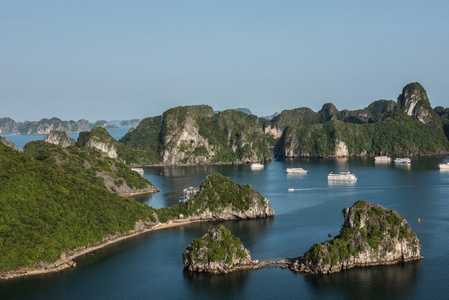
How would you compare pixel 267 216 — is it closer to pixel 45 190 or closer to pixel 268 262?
pixel 268 262

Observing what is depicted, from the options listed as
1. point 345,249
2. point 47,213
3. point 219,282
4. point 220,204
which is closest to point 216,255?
point 219,282

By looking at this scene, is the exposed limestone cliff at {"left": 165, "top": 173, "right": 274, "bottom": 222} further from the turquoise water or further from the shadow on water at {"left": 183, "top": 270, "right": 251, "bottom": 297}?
the shadow on water at {"left": 183, "top": 270, "right": 251, "bottom": 297}

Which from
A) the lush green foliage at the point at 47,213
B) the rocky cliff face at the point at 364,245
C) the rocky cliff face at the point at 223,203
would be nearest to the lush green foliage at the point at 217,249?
the rocky cliff face at the point at 364,245

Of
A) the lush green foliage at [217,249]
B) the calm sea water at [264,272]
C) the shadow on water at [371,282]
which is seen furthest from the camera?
the lush green foliage at [217,249]

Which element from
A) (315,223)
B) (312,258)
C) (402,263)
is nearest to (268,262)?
(312,258)

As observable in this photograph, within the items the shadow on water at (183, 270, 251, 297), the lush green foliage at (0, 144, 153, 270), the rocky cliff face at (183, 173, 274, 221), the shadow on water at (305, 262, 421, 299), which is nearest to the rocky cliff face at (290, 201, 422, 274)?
the shadow on water at (305, 262, 421, 299)

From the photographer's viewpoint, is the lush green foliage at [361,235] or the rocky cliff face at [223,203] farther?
the rocky cliff face at [223,203]

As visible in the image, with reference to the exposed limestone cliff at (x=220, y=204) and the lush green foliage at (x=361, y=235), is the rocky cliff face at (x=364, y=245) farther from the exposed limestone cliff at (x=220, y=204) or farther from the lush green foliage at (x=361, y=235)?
the exposed limestone cliff at (x=220, y=204)

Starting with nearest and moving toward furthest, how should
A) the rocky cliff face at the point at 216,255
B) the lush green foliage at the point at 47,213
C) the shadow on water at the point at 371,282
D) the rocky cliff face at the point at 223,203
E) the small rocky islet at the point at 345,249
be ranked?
the shadow on water at the point at 371,282, the small rocky islet at the point at 345,249, the rocky cliff face at the point at 216,255, the lush green foliage at the point at 47,213, the rocky cliff face at the point at 223,203
